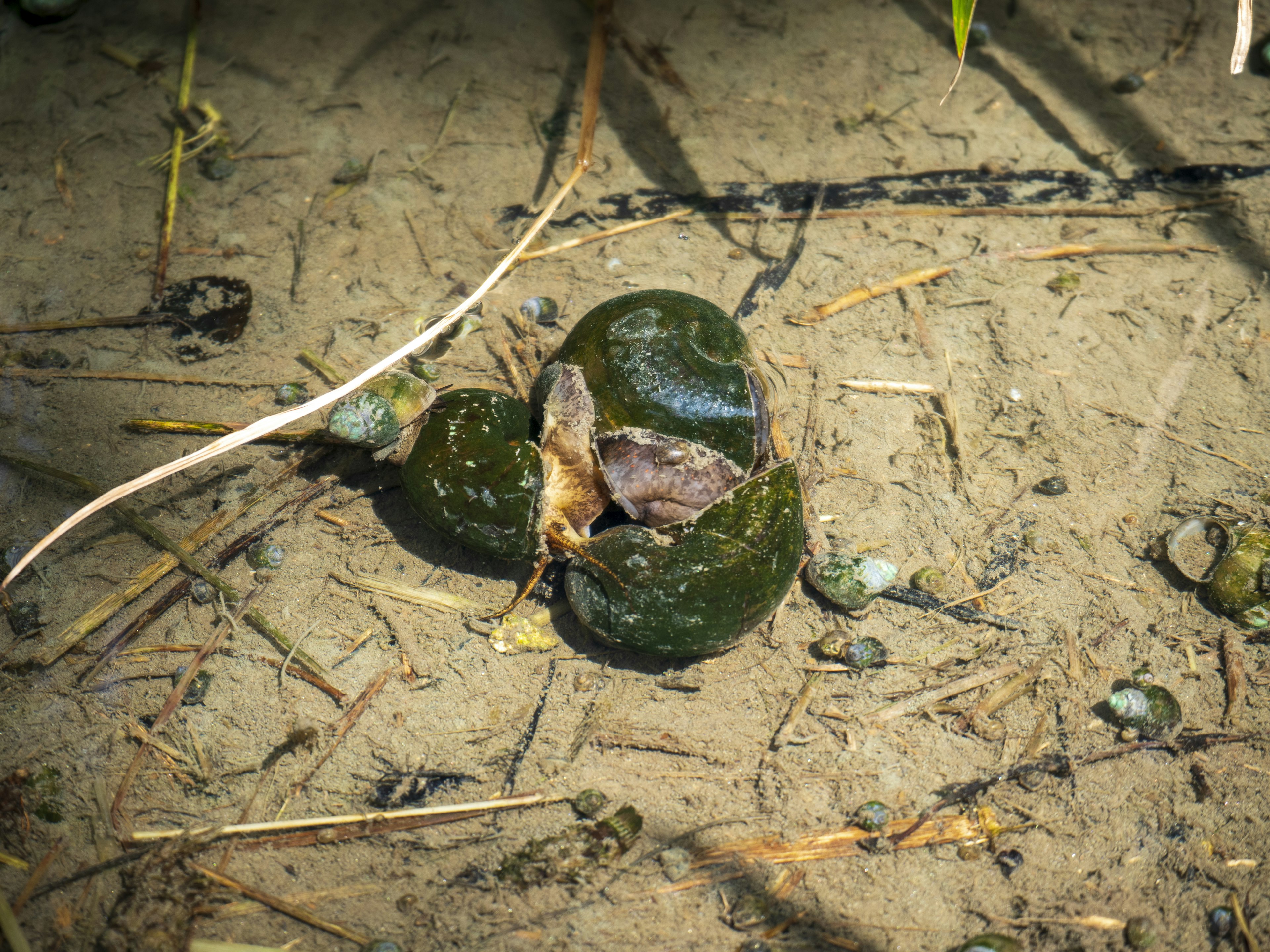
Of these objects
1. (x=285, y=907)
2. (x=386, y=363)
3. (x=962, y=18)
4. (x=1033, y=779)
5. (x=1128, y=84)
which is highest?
(x=962, y=18)

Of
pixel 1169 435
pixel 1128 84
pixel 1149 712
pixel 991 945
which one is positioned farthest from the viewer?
pixel 1128 84

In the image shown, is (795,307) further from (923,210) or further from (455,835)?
(455,835)

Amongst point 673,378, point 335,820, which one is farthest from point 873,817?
point 335,820

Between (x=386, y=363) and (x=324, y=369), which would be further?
(x=324, y=369)

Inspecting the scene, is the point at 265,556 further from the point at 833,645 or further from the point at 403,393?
the point at 833,645

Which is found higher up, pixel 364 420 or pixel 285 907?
pixel 364 420

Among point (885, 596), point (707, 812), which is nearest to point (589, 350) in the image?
point (885, 596)

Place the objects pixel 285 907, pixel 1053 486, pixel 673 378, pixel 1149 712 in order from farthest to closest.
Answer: pixel 1053 486
pixel 673 378
pixel 1149 712
pixel 285 907
